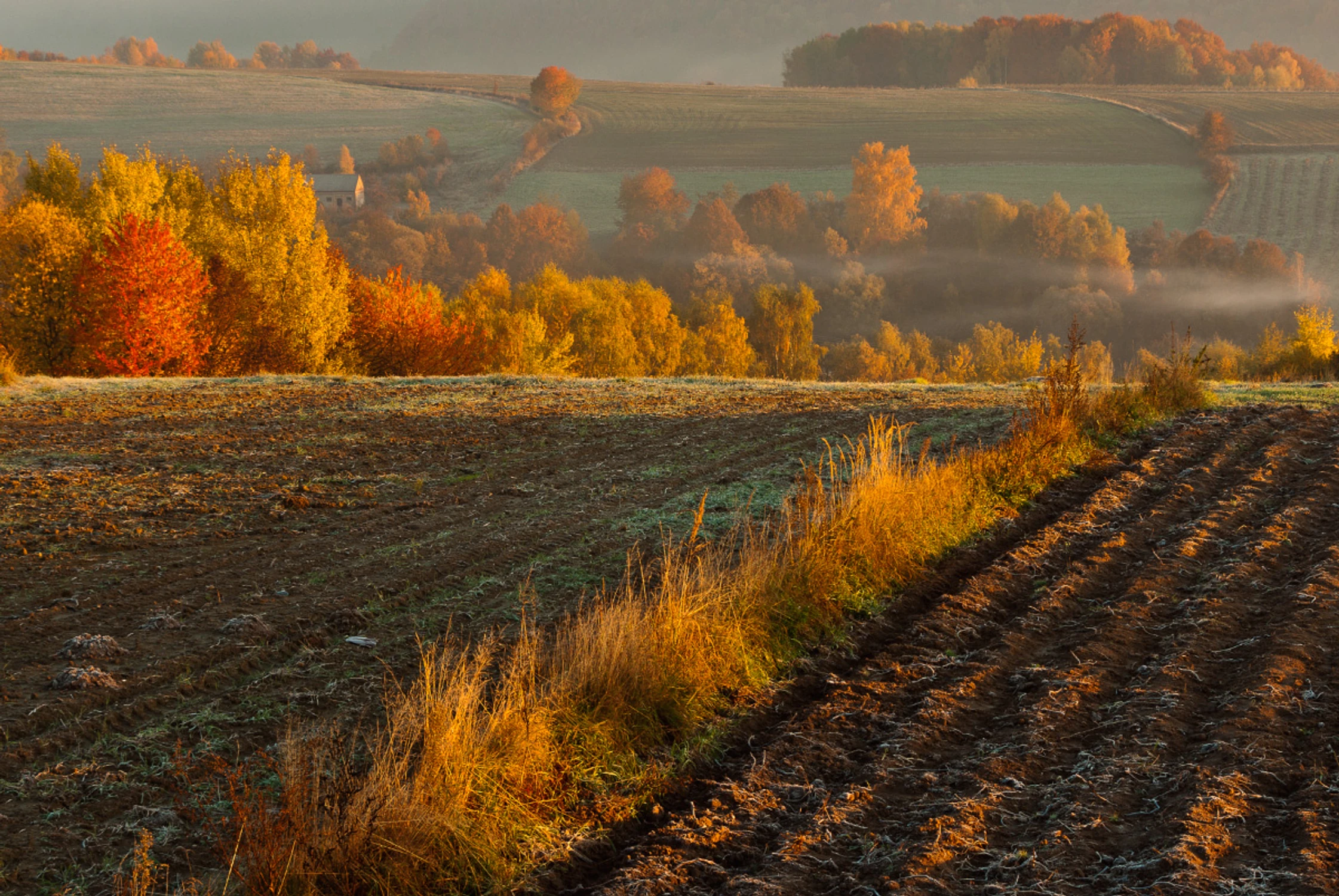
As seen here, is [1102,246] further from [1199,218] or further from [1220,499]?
[1220,499]

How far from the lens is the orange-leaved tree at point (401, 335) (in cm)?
4628

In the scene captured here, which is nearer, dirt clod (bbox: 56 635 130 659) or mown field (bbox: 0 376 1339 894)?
mown field (bbox: 0 376 1339 894)

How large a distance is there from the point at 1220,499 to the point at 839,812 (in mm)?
7848

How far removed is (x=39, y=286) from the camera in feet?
120

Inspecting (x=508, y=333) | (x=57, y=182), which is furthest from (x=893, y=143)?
(x=57, y=182)

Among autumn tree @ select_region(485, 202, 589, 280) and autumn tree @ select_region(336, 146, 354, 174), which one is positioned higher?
autumn tree @ select_region(336, 146, 354, 174)

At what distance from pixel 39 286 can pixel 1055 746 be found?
39.6 metres

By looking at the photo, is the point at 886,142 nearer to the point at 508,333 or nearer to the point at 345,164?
the point at 345,164

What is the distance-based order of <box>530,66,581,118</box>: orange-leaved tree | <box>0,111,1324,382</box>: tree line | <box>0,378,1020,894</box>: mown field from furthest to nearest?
<box>530,66,581,118</box>: orange-leaved tree
<box>0,111,1324,382</box>: tree line
<box>0,378,1020,894</box>: mown field

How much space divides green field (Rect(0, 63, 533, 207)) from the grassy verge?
343 ft

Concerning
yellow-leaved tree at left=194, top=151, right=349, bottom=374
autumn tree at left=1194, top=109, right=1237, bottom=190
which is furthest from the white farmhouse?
autumn tree at left=1194, top=109, right=1237, bottom=190

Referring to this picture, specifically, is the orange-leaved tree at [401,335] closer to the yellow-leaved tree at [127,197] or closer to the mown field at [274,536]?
the yellow-leaved tree at [127,197]

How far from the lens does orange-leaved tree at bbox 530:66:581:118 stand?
439 feet

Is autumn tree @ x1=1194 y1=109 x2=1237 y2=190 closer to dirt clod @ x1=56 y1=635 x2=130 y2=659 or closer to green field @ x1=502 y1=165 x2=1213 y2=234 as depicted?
green field @ x1=502 y1=165 x2=1213 y2=234
